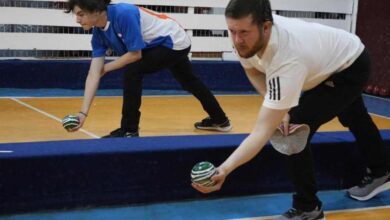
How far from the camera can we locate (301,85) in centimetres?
173

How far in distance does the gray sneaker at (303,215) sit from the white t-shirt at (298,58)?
1.74ft

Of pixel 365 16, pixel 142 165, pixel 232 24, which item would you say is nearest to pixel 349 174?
pixel 142 165

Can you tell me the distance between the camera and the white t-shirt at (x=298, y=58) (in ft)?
5.55

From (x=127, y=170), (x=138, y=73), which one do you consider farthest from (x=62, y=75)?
(x=127, y=170)

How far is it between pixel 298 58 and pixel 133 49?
147cm

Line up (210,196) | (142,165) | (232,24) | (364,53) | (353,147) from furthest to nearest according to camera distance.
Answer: (353,147) → (210,196) → (142,165) → (364,53) → (232,24)

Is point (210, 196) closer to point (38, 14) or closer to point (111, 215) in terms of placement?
point (111, 215)

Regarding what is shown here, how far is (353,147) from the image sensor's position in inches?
106

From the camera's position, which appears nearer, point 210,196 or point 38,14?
point 210,196

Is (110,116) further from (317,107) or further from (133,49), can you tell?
(317,107)

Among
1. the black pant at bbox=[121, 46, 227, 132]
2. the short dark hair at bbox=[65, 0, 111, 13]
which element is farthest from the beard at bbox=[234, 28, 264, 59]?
the black pant at bbox=[121, 46, 227, 132]

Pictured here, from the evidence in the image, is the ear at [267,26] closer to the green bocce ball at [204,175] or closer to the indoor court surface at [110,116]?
the green bocce ball at [204,175]

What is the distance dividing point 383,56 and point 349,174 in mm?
3868

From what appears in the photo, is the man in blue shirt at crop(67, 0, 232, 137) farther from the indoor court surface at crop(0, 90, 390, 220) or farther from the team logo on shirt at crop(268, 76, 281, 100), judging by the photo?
the team logo on shirt at crop(268, 76, 281, 100)
